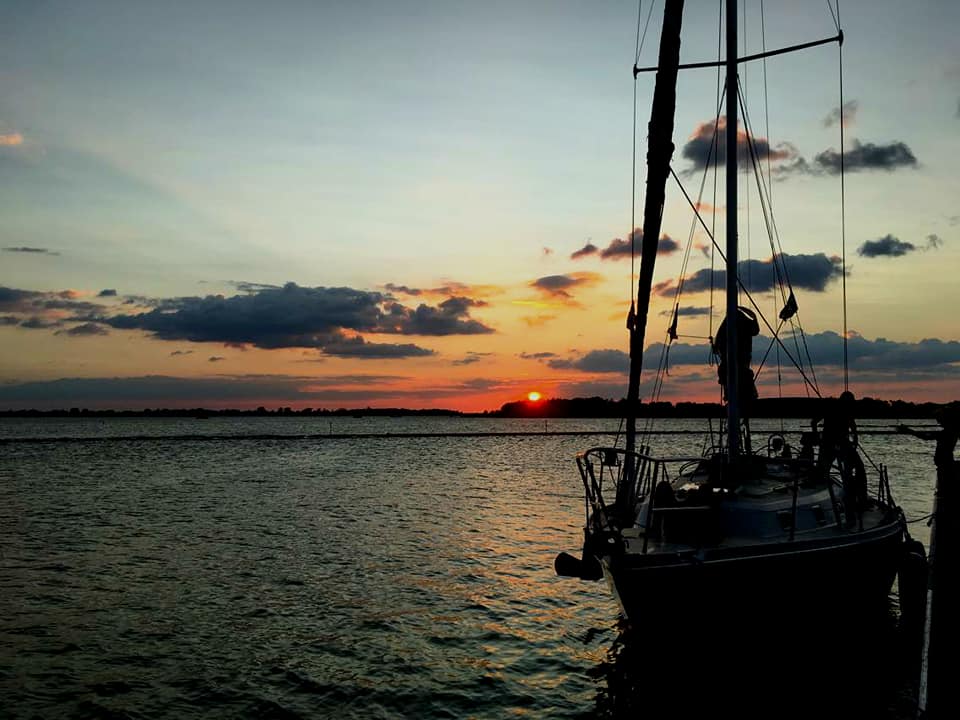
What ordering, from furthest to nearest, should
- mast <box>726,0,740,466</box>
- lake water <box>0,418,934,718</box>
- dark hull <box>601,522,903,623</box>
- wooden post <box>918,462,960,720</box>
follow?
mast <box>726,0,740,466</box>
lake water <box>0,418,934,718</box>
dark hull <box>601,522,903,623</box>
wooden post <box>918,462,960,720</box>

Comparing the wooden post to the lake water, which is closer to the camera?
the wooden post

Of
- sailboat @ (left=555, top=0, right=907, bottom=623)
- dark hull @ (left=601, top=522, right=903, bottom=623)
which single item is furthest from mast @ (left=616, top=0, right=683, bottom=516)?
dark hull @ (left=601, top=522, right=903, bottom=623)

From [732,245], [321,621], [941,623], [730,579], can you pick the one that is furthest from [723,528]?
[321,621]

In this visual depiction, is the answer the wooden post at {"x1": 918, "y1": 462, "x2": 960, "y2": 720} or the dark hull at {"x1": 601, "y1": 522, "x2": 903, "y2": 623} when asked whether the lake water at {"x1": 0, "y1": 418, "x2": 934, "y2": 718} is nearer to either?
the dark hull at {"x1": 601, "y1": 522, "x2": 903, "y2": 623}

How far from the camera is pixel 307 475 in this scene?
70125 mm

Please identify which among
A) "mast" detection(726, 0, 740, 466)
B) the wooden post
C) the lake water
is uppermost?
"mast" detection(726, 0, 740, 466)

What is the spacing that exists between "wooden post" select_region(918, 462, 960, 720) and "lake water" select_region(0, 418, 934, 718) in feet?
7.68

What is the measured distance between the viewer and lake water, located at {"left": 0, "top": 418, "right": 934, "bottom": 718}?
13.9 metres

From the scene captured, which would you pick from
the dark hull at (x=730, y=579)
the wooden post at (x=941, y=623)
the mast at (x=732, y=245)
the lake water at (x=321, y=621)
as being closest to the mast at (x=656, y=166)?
the dark hull at (x=730, y=579)

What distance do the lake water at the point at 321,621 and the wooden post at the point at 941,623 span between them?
234cm

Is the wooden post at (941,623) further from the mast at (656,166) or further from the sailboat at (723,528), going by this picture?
the mast at (656,166)

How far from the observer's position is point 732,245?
17.5 m

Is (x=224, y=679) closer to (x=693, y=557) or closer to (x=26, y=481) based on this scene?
(x=693, y=557)

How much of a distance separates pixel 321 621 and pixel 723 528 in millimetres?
11193
